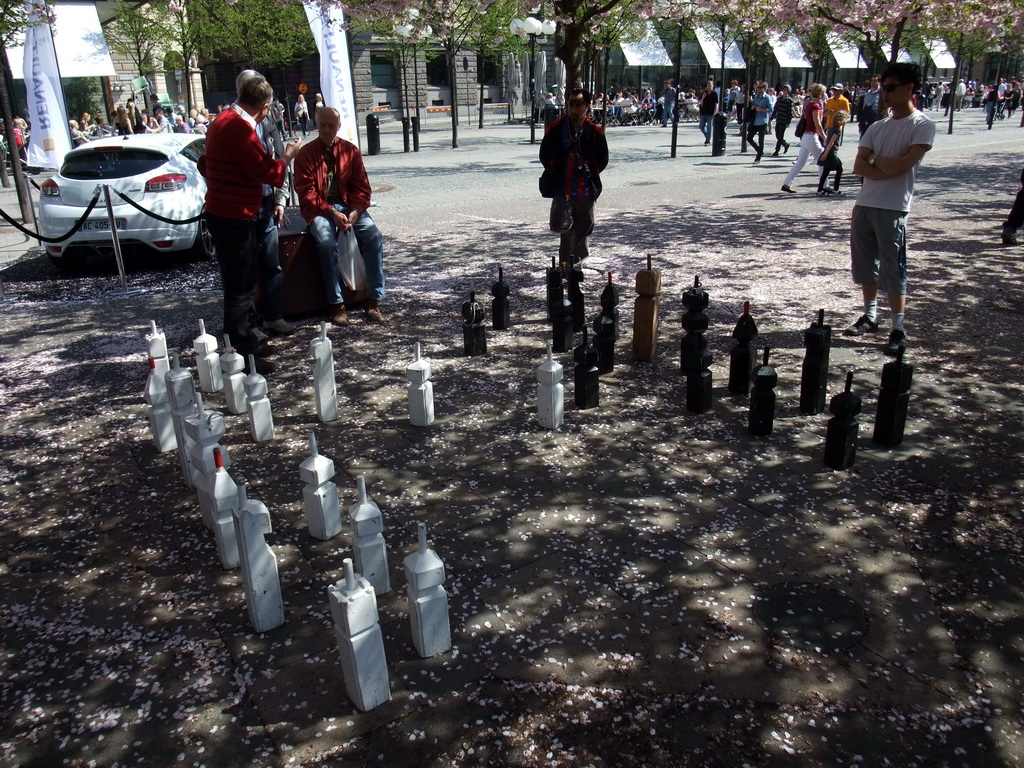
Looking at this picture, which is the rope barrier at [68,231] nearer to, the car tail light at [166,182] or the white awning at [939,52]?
the car tail light at [166,182]

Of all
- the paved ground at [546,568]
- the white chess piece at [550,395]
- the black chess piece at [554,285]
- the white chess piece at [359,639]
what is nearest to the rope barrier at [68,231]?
the paved ground at [546,568]

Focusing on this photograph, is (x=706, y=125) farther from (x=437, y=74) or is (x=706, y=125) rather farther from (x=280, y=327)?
(x=437, y=74)

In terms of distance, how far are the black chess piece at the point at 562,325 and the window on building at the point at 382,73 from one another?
43.4 meters

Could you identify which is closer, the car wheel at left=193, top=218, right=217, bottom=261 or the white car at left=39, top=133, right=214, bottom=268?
the white car at left=39, top=133, right=214, bottom=268

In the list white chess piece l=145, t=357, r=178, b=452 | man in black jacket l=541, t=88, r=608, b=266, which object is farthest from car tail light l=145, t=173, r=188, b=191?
white chess piece l=145, t=357, r=178, b=452

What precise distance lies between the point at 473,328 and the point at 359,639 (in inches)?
150

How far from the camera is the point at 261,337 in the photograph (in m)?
6.46

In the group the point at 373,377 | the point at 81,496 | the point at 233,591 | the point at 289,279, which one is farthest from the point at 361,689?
the point at 289,279

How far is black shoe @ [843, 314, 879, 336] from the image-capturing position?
655 centimetres

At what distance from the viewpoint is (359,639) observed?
2.60 m

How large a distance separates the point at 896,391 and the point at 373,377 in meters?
3.47

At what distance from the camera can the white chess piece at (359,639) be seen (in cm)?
256

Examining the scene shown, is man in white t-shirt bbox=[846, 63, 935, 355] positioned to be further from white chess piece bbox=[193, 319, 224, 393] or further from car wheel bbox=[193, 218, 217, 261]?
car wheel bbox=[193, 218, 217, 261]

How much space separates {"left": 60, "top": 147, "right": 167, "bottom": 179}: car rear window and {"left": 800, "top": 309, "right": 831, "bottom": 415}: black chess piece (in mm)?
8128
